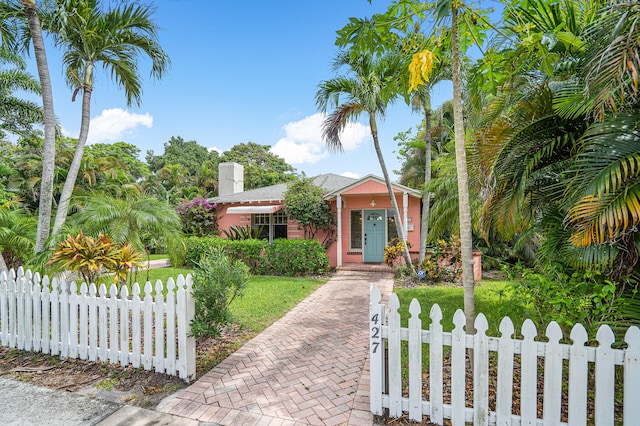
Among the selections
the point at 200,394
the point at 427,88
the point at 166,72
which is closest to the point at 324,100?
the point at 427,88

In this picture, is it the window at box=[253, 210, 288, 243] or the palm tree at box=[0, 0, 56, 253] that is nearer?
the palm tree at box=[0, 0, 56, 253]

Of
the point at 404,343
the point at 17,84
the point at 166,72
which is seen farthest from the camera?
the point at 17,84

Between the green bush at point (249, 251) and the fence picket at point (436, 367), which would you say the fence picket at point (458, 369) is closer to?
the fence picket at point (436, 367)

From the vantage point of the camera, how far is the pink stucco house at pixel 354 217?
42.9 ft

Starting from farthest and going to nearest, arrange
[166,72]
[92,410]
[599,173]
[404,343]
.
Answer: [166,72] < [404,343] < [92,410] < [599,173]

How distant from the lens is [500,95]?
191 inches

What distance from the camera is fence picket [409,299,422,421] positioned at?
9.96 feet

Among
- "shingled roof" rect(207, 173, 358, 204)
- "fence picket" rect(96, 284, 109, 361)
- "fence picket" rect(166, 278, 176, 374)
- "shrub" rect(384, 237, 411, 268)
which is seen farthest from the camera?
"shingled roof" rect(207, 173, 358, 204)

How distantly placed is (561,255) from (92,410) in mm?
5691

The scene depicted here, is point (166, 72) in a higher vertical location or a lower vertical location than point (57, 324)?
higher

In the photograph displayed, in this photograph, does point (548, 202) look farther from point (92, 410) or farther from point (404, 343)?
point (92, 410)

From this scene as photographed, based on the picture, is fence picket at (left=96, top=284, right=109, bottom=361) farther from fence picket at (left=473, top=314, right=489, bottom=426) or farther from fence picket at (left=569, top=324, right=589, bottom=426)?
fence picket at (left=569, top=324, right=589, bottom=426)

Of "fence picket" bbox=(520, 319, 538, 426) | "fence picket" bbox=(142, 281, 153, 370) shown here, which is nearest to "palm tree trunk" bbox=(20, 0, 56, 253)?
"fence picket" bbox=(142, 281, 153, 370)

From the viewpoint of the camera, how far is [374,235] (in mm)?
14195
